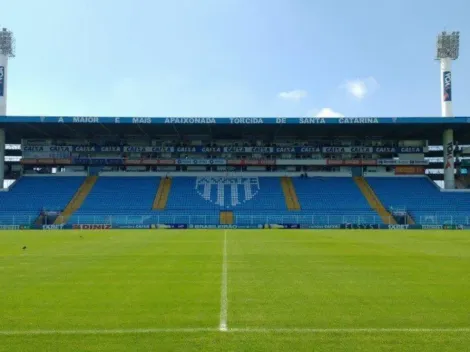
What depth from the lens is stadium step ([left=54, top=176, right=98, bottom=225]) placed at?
44531 millimetres

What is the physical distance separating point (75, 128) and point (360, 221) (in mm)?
33285

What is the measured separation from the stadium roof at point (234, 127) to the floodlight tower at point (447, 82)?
1.89 m

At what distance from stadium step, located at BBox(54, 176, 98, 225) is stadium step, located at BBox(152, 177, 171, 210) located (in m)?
7.89

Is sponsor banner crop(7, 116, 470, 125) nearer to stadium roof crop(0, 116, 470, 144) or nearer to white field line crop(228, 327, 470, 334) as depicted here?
stadium roof crop(0, 116, 470, 144)

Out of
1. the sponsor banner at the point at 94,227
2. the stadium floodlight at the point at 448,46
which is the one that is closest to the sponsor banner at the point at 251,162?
the sponsor banner at the point at 94,227

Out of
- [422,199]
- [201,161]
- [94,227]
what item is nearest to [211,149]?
[201,161]

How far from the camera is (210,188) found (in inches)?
2084

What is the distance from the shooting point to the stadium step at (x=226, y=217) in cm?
4447

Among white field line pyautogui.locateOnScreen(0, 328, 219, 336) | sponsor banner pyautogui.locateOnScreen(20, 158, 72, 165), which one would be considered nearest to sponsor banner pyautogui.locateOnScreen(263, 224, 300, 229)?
sponsor banner pyautogui.locateOnScreen(20, 158, 72, 165)

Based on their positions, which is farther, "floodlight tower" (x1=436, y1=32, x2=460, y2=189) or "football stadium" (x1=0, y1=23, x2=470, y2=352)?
"floodlight tower" (x1=436, y1=32, x2=460, y2=189)

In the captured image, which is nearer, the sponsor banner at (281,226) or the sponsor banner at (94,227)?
the sponsor banner at (94,227)

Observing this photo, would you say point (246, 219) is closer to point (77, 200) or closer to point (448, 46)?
point (77, 200)

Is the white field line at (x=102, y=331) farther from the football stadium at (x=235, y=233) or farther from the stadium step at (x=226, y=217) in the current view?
the stadium step at (x=226, y=217)

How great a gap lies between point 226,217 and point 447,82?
30239 millimetres
